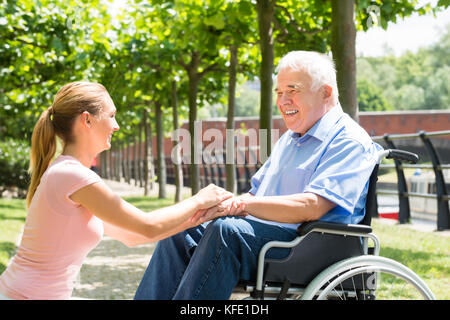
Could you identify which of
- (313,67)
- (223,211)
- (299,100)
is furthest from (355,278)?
(313,67)

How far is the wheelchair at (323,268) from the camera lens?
2.77 m

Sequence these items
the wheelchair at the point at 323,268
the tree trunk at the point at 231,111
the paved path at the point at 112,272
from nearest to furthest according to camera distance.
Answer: the wheelchair at the point at 323,268 → the paved path at the point at 112,272 → the tree trunk at the point at 231,111

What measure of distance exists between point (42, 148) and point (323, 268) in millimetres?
1360

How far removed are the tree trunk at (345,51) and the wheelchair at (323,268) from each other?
2.60 m

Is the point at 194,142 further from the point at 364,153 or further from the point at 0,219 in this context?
the point at 364,153

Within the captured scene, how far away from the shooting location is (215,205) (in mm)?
2883

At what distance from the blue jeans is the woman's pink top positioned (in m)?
0.54

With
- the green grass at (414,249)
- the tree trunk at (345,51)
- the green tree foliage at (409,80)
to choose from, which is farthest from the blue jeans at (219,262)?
the green tree foliage at (409,80)

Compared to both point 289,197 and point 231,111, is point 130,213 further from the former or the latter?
point 231,111

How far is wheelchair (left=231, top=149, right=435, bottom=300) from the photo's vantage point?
9.09 feet

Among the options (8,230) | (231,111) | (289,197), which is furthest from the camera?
(231,111)

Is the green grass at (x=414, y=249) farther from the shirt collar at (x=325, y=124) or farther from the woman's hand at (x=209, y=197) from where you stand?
the woman's hand at (x=209, y=197)

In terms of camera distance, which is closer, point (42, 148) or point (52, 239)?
point (52, 239)

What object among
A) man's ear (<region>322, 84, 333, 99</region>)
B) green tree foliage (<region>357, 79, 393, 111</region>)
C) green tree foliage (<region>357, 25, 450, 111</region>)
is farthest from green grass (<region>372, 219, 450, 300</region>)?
green tree foliage (<region>357, 79, 393, 111</region>)
